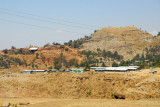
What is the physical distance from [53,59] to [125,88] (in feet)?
242

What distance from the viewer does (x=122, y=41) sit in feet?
565

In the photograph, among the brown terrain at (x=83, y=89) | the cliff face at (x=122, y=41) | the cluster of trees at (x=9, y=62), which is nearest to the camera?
the brown terrain at (x=83, y=89)

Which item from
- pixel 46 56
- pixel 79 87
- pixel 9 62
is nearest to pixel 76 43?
pixel 46 56

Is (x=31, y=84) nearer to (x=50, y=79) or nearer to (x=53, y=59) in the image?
(x=50, y=79)

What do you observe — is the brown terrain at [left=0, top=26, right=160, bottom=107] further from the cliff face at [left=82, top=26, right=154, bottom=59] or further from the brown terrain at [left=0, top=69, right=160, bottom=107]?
the cliff face at [left=82, top=26, right=154, bottom=59]

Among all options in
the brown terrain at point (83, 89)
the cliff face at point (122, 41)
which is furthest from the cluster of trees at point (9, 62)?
the cliff face at point (122, 41)

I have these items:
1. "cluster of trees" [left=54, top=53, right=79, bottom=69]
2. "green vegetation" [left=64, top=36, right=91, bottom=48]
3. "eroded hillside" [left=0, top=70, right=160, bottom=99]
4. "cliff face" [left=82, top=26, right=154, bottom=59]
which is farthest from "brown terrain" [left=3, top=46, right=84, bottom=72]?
"eroded hillside" [left=0, top=70, right=160, bottom=99]

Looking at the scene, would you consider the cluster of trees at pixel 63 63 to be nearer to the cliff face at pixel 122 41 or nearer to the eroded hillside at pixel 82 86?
the eroded hillside at pixel 82 86

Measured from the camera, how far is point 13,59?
115 m

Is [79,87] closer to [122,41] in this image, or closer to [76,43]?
[76,43]

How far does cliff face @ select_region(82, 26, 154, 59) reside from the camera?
161 m

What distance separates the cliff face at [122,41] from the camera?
16125 cm

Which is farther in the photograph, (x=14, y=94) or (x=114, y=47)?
(x=114, y=47)

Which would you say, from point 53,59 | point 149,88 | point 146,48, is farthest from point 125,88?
point 146,48
